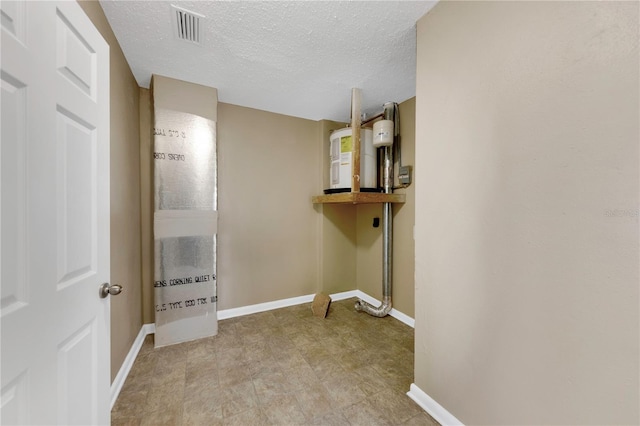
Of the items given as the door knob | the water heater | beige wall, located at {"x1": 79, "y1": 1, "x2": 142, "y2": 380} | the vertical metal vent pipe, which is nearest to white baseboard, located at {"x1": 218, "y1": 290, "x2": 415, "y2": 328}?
the vertical metal vent pipe

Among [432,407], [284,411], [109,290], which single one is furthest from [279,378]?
[109,290]

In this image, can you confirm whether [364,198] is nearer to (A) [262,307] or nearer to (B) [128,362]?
(A) [262,307]

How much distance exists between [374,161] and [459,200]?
151 centimetres

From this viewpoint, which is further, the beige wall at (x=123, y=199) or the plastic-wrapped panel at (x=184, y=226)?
the plastic-wrapped panel at (x=184, y=226)

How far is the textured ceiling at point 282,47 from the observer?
4.75 ft

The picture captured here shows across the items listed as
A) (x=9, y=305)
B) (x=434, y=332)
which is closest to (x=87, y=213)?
(x=9, y=305)

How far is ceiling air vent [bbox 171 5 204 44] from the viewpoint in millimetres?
1475

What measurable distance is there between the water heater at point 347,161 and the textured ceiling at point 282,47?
0.41 meters

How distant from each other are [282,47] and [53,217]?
1.71 m

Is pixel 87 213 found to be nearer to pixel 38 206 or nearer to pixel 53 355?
pixel 38 206

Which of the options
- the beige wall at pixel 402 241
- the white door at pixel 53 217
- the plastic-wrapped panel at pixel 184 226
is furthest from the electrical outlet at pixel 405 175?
the white door at pixel 53 217

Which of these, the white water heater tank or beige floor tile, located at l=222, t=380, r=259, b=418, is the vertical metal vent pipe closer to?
the white water heater tank

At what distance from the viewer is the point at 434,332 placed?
1464 mm

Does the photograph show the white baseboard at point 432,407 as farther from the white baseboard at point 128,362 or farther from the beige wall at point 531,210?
A: the white baseboard at point 128,362
